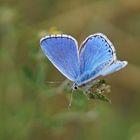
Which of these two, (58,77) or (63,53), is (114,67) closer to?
(63,53)

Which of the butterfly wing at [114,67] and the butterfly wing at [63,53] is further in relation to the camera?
the butterfly wing at [63,53]

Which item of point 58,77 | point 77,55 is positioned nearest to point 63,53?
point 77,55

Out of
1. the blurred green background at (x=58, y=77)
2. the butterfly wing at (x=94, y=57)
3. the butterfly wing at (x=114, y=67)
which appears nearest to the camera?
the butterfly wing at (x=114, y=67)

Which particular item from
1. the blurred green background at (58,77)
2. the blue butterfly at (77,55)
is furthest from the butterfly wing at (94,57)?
the blurred green background at (58,77)

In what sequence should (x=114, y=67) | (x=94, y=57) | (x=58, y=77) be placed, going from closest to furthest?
(x=114, y=67) → (x=94, y=57) → (x=58, y=77)

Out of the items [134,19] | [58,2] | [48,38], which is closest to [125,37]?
[134,19]

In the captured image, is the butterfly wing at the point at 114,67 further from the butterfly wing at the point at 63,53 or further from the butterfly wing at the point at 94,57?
the butterfly wing at the point at 63,53


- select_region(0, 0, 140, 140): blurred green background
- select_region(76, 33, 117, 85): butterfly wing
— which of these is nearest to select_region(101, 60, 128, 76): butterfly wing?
select_region(76, 33, 117, 85): butterfly wing
